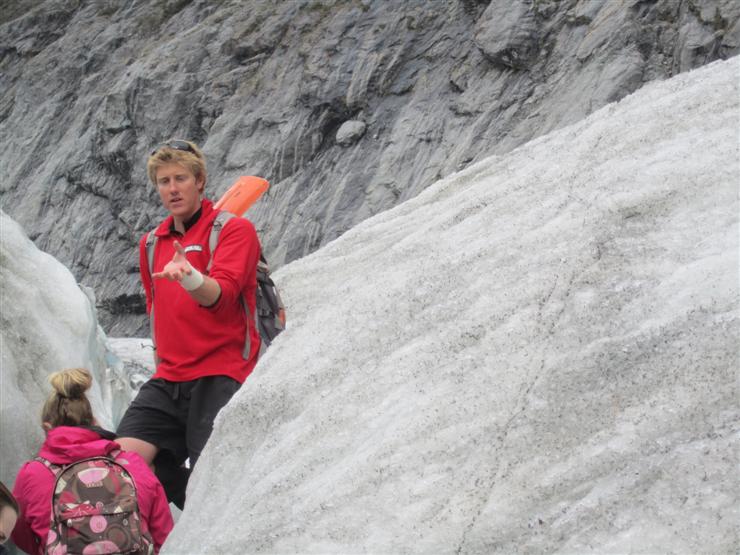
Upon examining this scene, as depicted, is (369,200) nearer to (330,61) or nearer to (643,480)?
(330,61)

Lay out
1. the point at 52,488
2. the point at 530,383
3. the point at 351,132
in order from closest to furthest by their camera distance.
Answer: the point at 530,383, the point at 52,488, the point at 351,132

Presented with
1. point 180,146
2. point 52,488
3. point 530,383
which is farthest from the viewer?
point 180,146

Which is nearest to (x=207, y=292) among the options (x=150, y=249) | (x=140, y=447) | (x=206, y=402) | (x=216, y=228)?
(x=216, y=228)

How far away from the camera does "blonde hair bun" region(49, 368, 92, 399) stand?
538 cm

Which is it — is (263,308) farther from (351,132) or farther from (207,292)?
(351,132)

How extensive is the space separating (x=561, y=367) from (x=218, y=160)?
29.9 metres

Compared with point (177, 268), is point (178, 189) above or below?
above

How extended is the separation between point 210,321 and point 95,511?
3.94 ft

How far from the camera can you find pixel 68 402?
537 cm

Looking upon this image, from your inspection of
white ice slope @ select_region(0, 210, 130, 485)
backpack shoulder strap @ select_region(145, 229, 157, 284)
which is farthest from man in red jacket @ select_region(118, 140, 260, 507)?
white ice slope @ select_region(0, 210, 130, 485)

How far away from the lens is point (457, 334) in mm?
4859

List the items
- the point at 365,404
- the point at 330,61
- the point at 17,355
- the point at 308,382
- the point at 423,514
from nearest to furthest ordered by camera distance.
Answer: the point at 423,514 → the point at 365,404 → the point at 308,382 → the point at 17,355 → the point at 330,61

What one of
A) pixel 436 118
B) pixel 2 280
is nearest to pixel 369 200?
pixel 436 118

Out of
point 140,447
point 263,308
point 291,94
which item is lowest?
point 291,94
